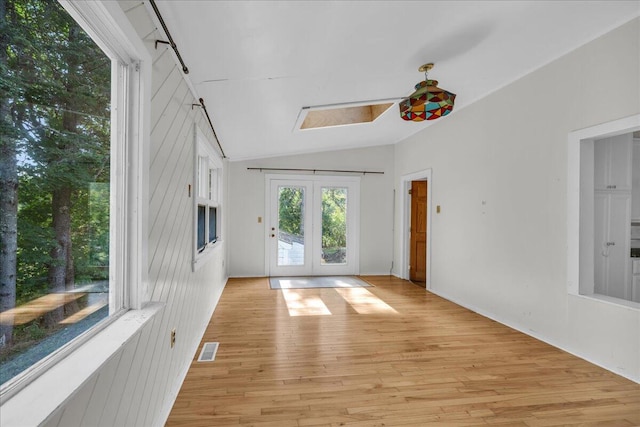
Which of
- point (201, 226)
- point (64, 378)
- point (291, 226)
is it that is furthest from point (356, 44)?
point (291, 226)

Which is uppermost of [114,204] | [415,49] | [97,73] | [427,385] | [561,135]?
[415,49]

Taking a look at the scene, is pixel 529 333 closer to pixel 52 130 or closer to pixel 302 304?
pixel 302 304

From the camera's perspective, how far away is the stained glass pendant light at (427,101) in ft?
8.82

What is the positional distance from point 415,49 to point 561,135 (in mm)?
1551

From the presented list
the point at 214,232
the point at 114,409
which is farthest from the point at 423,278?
the point at 114,409

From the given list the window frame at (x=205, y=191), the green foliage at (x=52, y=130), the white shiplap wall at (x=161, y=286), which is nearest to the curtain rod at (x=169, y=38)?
the white shiplap wall at (x=161, y=286)

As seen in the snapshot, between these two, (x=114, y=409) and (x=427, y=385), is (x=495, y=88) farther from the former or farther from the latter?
(x=114, y=409)

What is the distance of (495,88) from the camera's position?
11.6ft

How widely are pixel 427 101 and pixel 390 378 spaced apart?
2201 millimetres

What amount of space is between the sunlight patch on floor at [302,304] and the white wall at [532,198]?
5.98 feet

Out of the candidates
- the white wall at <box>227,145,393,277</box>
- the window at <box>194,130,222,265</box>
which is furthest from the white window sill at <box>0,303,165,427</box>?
the white wall at <box>227,145,393,277</box>

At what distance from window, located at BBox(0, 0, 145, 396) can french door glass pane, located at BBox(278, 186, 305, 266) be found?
4470 mm

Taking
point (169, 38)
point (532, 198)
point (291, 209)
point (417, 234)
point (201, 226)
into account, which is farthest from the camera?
point (291, 209)

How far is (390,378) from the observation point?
227 cm
